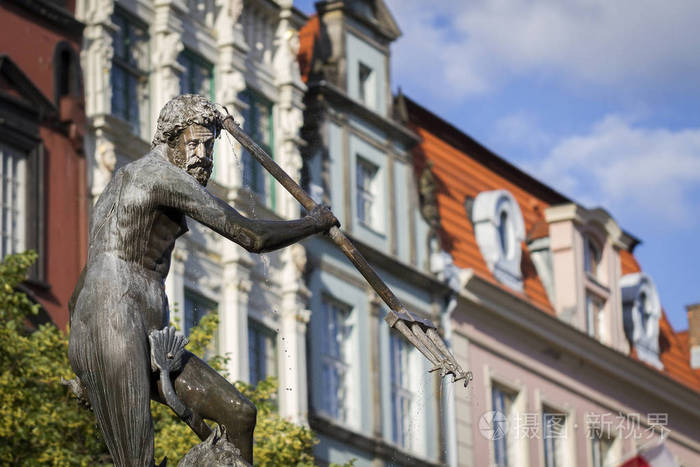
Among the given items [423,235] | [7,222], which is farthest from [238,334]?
[423,235]

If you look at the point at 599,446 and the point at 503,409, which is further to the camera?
the point at 599,446

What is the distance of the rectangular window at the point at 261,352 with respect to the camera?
107 ft

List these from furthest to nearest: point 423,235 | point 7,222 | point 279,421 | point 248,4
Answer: point 423,235
point 248,4
point 7,222
point 279,421

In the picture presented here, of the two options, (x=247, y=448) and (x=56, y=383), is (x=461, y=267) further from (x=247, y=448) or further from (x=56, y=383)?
(x=247, y=448)

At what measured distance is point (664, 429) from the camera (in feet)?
145

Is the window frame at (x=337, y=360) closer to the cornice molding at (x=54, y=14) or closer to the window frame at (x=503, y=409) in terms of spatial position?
the window frame at (x=503, y=409)

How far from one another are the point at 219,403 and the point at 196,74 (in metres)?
21.0

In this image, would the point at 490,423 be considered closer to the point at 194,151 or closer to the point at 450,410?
the point at 450,410

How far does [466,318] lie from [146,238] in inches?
1067

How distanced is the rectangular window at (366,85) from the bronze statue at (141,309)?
25.9 metres

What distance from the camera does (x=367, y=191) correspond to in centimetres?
3753

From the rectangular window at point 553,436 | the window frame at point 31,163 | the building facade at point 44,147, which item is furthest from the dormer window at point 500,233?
the window frame at point 31,163

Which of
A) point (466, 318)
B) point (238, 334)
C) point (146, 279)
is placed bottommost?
point (146, 279)

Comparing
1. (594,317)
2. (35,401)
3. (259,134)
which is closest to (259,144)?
(259,134)
